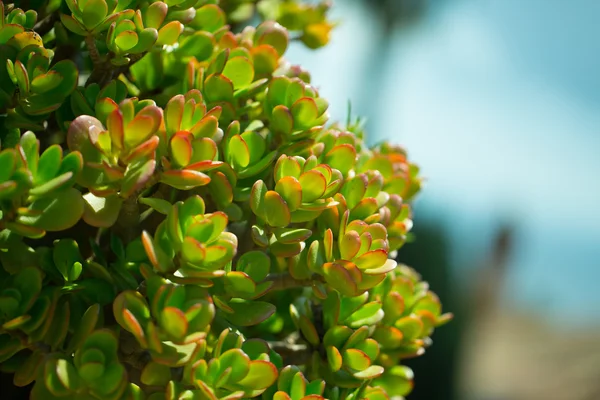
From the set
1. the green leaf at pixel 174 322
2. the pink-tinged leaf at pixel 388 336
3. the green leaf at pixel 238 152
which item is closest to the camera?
the green leaf at pixel 174 322

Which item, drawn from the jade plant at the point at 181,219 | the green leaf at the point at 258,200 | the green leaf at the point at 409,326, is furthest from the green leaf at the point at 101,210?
the green leaf at the point at 409,326

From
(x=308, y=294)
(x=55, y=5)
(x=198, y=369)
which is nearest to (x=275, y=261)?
(x=308, y=294)

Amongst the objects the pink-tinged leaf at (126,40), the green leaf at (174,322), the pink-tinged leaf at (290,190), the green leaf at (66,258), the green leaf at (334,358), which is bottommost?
the green leaf at (334,358)

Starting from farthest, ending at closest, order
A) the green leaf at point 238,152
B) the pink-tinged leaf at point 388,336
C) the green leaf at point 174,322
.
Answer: the pink-tinged leaf at point 388,336
the green leaf at point 238,152
the green leaf at point 174,322

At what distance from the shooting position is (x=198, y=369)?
484mm

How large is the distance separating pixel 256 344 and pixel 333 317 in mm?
105

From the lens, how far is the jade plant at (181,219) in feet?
1.51

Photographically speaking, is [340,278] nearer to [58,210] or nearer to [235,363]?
[235,363]

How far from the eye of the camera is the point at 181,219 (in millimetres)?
481

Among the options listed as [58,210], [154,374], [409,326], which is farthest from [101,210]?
[409,326]

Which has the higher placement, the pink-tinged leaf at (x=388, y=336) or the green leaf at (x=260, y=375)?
the green leaf at (x=260, y=375)

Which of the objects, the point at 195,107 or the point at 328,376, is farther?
the point at 328,376

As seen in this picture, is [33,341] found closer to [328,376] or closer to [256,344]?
[256,344]

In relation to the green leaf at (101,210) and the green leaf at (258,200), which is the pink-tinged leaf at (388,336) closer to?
the green leaf at (258,200)
